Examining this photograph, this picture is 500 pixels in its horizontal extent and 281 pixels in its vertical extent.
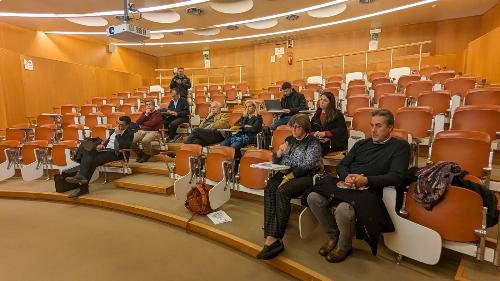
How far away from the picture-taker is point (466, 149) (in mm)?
1988

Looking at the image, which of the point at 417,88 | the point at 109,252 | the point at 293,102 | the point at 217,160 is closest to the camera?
the point at 109,252

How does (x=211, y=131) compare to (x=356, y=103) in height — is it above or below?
below

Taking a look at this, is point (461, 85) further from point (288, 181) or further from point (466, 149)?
point (288, 181)

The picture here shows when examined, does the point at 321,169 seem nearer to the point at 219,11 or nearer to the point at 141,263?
the point at 141,263

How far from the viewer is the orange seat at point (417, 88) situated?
4.11m

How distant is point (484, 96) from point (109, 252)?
390cm

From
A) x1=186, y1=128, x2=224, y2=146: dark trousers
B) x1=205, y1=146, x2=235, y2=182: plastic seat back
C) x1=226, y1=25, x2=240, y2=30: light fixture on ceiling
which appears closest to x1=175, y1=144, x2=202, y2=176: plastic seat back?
x1=205, y1=146, x2=235, y2=182: plastic seat back

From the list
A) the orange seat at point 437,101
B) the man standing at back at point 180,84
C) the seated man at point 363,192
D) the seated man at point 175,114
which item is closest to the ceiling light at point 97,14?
the man standing at back at point 180,84

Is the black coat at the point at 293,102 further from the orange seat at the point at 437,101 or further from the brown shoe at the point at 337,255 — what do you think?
the brown shoe at the point at 337,255

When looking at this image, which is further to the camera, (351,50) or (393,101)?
(351,50)

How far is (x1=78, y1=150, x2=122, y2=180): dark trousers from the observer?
11.7ft

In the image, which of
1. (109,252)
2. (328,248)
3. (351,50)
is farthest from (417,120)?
(351,50)

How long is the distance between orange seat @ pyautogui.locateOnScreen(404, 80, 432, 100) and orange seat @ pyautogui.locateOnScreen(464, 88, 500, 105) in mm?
887

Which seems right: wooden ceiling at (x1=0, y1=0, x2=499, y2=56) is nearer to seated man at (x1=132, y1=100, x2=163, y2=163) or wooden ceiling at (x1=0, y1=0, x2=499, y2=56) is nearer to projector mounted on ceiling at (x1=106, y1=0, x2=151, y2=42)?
projector mounted on ceiling at (x1=106, y1=0, x2=151, y2=42)
